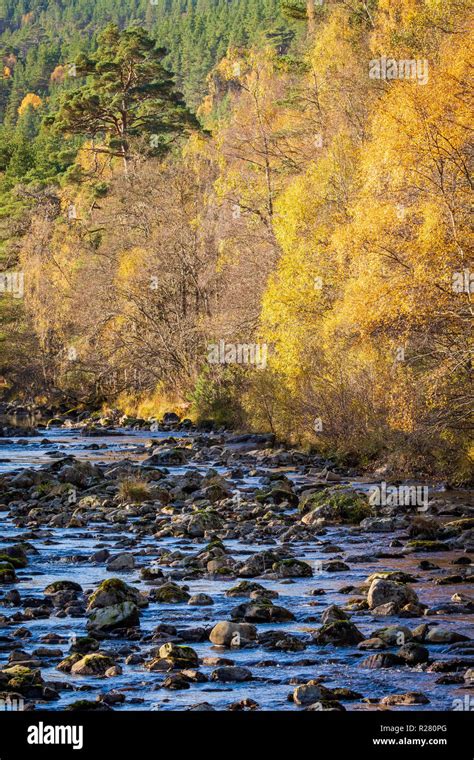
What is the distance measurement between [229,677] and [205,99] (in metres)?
134

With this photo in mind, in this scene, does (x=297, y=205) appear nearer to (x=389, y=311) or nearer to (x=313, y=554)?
(x=389, y=311)

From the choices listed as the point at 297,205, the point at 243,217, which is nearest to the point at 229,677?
the point at 297,205

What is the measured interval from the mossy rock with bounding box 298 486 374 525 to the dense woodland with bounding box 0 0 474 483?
2.32m

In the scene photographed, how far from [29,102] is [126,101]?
105 m

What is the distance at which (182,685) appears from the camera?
11312mm

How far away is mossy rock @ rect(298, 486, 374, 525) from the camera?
72.7 feet

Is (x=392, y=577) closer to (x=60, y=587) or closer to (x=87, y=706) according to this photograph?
(x=60, y=587)

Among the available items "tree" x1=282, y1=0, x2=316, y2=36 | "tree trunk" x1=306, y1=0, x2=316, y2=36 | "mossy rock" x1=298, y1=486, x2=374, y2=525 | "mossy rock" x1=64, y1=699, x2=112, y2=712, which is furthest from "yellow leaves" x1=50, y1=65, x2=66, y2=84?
"mossy rock" x1=64, y1=699, x2=112, y2=712

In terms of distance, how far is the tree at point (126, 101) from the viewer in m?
66.1

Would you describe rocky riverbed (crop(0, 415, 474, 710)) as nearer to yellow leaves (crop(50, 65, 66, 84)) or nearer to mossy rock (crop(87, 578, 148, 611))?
mossy rock (crop(87, 578, 148, 611))

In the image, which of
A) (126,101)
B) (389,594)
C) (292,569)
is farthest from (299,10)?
(389,594)

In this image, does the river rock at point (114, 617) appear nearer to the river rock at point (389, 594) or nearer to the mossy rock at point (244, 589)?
the mossy rock at point (244, 589)

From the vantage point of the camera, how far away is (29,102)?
167 metres

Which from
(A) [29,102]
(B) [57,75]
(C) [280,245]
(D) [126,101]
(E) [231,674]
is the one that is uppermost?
(B) [57,75]
